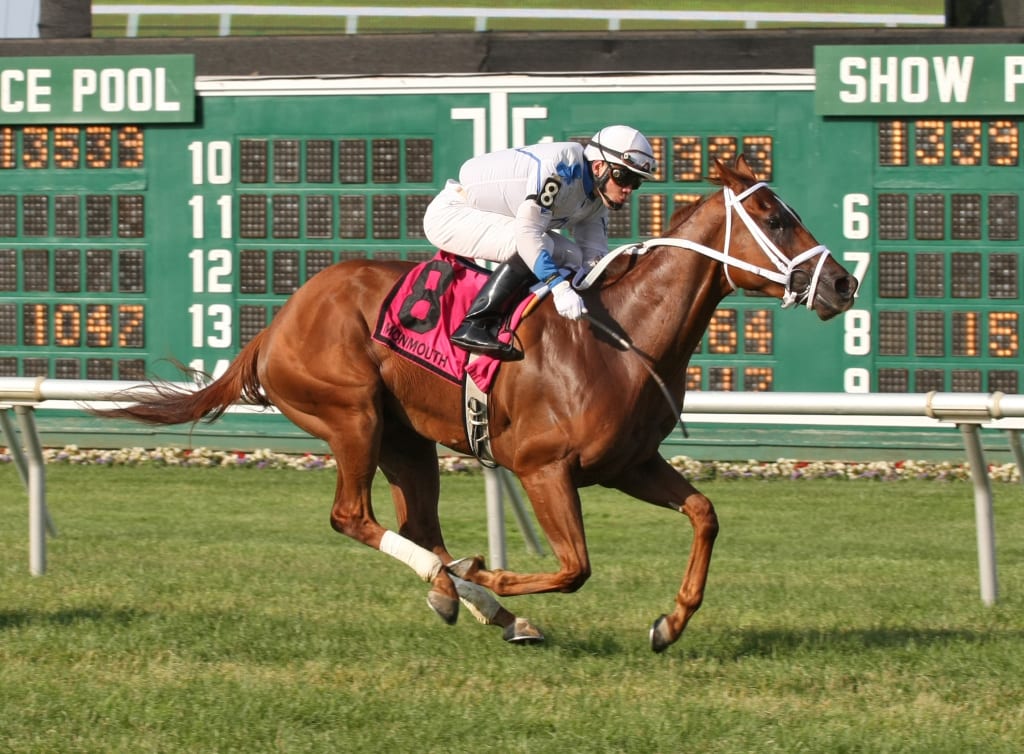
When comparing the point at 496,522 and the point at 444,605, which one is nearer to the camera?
the point at 444,605

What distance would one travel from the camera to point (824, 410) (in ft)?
22.3

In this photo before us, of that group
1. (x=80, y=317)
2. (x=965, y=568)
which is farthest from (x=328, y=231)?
(x=965, y=568)

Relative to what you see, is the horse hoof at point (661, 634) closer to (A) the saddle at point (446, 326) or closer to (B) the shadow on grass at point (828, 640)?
(B) the shadow on grass at point (828, 640)

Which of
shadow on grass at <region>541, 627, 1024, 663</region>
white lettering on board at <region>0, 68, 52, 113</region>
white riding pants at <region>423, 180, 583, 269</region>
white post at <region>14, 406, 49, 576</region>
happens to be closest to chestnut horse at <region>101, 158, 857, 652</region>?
shadow on grass at <region>541, 627, 1024, 663</region>

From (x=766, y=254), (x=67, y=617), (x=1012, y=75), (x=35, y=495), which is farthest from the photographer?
(x=1012, y=75)

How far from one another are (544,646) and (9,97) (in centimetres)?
787

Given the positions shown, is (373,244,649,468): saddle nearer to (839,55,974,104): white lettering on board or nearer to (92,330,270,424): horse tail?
(92,330,270,424): horse tail

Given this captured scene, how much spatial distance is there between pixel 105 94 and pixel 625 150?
7.05 metres

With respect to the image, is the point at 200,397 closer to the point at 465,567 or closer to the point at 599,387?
the point at 465,567

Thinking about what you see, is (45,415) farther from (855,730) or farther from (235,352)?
(855,730)

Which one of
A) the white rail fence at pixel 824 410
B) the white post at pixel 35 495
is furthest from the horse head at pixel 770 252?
the white post at pixel 35 495

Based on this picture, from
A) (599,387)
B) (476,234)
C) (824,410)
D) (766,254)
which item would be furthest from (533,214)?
(824,410)

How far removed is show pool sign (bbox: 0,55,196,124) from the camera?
11.8 m

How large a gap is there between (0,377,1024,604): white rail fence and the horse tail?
186 millimetres
